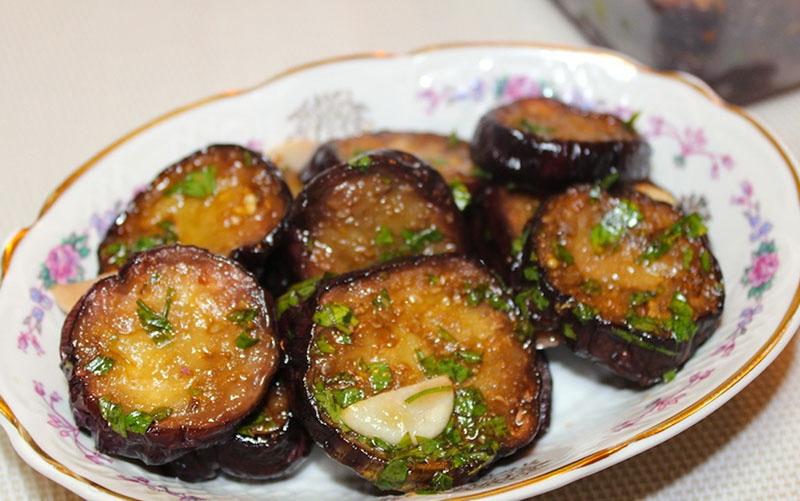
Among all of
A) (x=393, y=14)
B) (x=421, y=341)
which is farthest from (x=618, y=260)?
(x=393, y=14)

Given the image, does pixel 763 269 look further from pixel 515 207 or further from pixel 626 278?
pixel 515 207

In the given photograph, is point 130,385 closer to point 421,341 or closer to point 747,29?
point 421,341

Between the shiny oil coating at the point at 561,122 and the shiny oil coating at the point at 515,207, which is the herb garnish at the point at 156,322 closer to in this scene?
the shiny oil coating at the point at 515,207

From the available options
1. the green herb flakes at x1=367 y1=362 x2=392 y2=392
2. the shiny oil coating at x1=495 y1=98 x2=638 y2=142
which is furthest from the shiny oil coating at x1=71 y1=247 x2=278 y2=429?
the shiny oil coating at x1=495 y1=98 x2=638 y2=142

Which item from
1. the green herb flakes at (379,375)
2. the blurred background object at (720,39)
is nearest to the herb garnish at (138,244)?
the green herb flakes at (379,375)

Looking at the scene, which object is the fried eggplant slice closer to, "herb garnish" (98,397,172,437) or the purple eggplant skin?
the purple eggplant skin
